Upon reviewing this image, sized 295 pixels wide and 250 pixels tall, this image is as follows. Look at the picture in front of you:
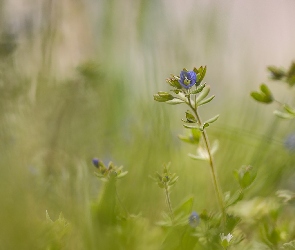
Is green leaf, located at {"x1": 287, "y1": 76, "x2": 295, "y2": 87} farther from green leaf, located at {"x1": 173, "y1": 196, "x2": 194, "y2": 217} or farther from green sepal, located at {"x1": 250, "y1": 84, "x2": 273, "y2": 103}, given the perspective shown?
green leaf, located at {"x1": 173, "y1": 196, "x2": 194, "y2": 217}

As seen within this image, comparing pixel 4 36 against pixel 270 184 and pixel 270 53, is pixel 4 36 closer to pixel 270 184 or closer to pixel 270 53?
pixel 270 184

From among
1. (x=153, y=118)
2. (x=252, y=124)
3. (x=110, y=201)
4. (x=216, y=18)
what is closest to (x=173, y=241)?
(x=110, y=201)

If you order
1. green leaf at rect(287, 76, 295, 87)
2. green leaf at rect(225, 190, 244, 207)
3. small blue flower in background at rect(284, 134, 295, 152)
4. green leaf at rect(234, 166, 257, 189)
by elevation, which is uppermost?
green leaf at rect(287, 76, 295, 87)

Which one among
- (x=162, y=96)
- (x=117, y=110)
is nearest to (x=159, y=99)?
(x=162, y=96)

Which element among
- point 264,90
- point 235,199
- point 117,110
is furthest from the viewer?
point 117,110

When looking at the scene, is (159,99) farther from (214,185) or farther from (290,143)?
(290,143)

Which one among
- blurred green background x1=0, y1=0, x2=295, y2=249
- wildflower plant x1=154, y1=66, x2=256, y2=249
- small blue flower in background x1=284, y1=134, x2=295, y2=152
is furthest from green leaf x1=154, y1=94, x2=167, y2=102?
Result: small blue flower in background x1=284, y1=134, x2=295, y2=152

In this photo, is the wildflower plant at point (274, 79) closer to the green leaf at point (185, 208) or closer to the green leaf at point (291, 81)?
the green leaf at point (291, 81)
